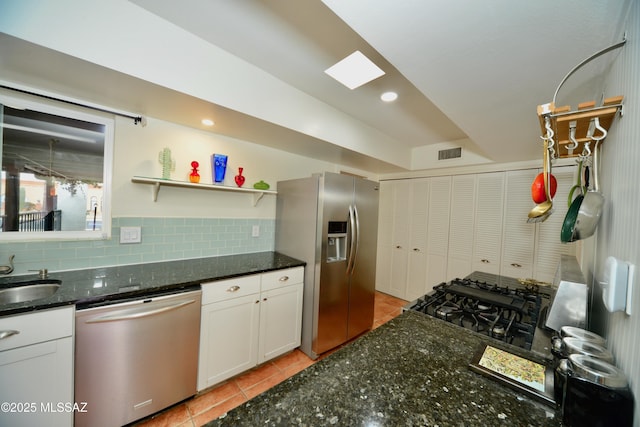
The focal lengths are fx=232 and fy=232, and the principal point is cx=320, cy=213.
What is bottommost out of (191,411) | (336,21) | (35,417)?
(191,411)

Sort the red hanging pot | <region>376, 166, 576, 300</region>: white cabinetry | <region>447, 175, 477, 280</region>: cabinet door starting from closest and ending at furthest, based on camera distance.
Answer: the red hanging pot < <region>376, 166, 576, 300</region>: white cabinetry < <region>447, 175, 477, 280</region>: cabinet door

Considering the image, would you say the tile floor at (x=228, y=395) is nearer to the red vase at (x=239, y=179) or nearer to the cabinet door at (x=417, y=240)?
the red vase at (x=239, y=179)

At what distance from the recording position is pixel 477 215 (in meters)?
3.10

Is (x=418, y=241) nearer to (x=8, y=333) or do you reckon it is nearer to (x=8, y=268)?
(x=8, y=333)

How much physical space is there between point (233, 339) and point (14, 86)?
2.20m

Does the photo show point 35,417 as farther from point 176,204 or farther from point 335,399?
point 335,399

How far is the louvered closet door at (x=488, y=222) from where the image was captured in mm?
2939

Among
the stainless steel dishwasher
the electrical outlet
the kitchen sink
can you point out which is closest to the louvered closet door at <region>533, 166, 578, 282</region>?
the stainless steel dishwasher

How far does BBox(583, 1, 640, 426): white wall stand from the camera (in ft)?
1.78

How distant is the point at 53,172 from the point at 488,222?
4314 millimetres

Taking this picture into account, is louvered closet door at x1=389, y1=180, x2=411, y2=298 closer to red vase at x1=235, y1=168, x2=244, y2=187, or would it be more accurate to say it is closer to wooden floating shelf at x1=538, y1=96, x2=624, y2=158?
red vase at x1=235, y1=168, x2=244, y2=187

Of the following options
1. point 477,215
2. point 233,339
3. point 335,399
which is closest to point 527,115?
point 477,215

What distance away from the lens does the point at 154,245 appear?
2.01 metres

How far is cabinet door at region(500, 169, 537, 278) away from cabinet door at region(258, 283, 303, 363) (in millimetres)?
2591
